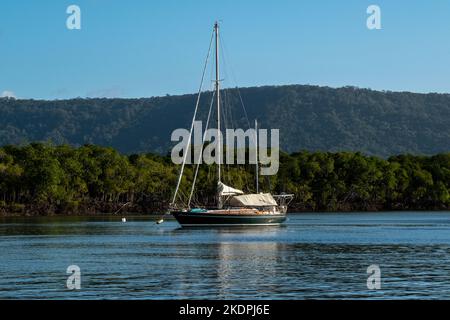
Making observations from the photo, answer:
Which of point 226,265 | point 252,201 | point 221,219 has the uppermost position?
point 252,201

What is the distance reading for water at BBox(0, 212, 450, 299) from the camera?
35250 mm

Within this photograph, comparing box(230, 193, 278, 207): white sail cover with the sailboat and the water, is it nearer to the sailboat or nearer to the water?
the sailboat

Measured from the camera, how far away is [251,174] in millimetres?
157750

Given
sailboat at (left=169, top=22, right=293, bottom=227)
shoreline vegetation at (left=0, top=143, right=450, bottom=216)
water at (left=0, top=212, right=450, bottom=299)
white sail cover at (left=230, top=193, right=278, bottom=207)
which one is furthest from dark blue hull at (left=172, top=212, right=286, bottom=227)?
shoreline vegetation at (left=0, top=143, right=450, bottom=216)

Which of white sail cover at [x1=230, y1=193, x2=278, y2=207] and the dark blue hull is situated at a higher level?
white sail cover at [x1=230, y1=193, x2=278, y2=207]

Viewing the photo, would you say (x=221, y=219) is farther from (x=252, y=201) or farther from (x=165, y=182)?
(x=165, y=182)

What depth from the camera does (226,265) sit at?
46250mm

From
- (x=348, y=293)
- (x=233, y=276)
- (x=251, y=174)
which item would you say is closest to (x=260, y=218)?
(x=233, y=276)

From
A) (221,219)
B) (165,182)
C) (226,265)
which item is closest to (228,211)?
(221,219)

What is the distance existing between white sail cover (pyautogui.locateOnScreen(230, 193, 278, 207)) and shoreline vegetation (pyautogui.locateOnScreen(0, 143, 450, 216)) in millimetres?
35385

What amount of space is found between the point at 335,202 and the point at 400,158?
24122 millimetres

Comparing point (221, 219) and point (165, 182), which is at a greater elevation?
point (165, 182)

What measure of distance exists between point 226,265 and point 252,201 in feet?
120

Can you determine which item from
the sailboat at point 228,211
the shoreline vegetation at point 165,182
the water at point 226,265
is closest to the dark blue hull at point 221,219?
the sailboat at point 228,211
